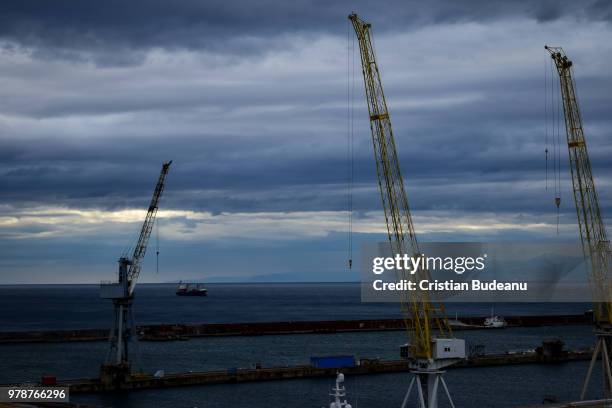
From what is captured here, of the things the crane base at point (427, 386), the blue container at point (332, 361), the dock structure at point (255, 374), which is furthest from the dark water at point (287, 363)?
the crane base at point (427, 386)

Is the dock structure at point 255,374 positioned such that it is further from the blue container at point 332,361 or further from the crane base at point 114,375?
the blue container at point 332,361

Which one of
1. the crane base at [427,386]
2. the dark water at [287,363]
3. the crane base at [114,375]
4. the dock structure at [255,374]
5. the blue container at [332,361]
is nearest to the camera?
the crane base at [427,386]

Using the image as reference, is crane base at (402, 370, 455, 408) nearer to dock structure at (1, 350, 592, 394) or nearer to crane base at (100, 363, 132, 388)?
dock structure at (1, 350, 592, 394)

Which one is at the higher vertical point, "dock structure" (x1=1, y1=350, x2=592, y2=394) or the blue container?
the blue container

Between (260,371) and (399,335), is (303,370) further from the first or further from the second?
(399,335)

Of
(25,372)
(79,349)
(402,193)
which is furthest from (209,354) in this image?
(402,193)

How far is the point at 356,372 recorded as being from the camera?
117 metres

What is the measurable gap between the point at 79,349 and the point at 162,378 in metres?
56.0

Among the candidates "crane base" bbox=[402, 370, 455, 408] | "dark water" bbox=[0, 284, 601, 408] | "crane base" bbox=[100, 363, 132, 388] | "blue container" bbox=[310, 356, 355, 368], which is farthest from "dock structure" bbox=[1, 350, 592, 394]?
"crane base" bbox=[402, 370, 455, 408]

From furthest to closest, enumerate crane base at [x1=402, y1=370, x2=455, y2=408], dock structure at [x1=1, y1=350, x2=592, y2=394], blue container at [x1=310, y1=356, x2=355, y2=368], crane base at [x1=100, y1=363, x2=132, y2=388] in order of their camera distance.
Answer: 1. crane base at [x1=100, y1=363, x2=132, y2=388]
2. dock structure at [x1=1, y1=350, x2=592, y2=394]
3. blue container at [x1=310, y1=356, x2=355, y2=368]
4. crane base at [x1=402, y1=370, x2=455, y2=408]

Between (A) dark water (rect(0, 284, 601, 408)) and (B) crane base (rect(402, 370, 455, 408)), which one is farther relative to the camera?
(A) dark water (rect(0, 284, 601, 408))

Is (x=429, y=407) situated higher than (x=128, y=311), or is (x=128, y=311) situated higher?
(x=128, y=311)

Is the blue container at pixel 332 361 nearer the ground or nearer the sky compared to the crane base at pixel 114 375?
nearer the sky

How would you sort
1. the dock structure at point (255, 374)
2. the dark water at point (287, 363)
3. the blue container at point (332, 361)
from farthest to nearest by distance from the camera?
1. the dock structure at point (255, 374)
2. the dark water at point (287, 363)
3. the blue container at point (332, 361)
